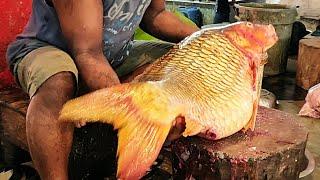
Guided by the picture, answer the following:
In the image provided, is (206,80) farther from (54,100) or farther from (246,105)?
(54,100)

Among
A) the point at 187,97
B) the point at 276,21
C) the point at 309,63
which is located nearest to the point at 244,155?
the point at 187,97

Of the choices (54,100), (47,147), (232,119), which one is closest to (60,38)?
(54,100)

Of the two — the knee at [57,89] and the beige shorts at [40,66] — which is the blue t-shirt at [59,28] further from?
the knee at [57,89]

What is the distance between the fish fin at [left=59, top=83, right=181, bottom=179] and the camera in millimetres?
1516

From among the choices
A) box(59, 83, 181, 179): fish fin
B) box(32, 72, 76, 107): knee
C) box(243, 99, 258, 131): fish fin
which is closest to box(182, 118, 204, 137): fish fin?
box(59, 83, 181, 179): fish fin

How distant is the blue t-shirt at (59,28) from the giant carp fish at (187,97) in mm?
457

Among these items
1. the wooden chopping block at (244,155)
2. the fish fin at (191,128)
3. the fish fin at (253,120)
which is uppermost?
the fish fin at (191,128)

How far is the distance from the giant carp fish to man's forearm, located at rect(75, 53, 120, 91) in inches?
5.1

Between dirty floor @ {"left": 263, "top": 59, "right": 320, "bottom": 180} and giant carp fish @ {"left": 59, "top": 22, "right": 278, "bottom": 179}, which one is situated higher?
giant carp fish @ {"left": 59, "top": 22, "right": 278, "bottom": 179}

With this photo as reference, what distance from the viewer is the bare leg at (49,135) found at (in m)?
1.87

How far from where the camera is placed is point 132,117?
1548 mm

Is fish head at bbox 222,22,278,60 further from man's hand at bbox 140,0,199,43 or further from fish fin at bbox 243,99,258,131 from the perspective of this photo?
man's hand at bbox 140,0,199,43

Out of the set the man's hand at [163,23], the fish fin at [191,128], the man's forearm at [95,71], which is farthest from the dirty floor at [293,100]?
the man's forearm at [95,71]

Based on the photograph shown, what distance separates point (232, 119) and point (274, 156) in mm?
204
